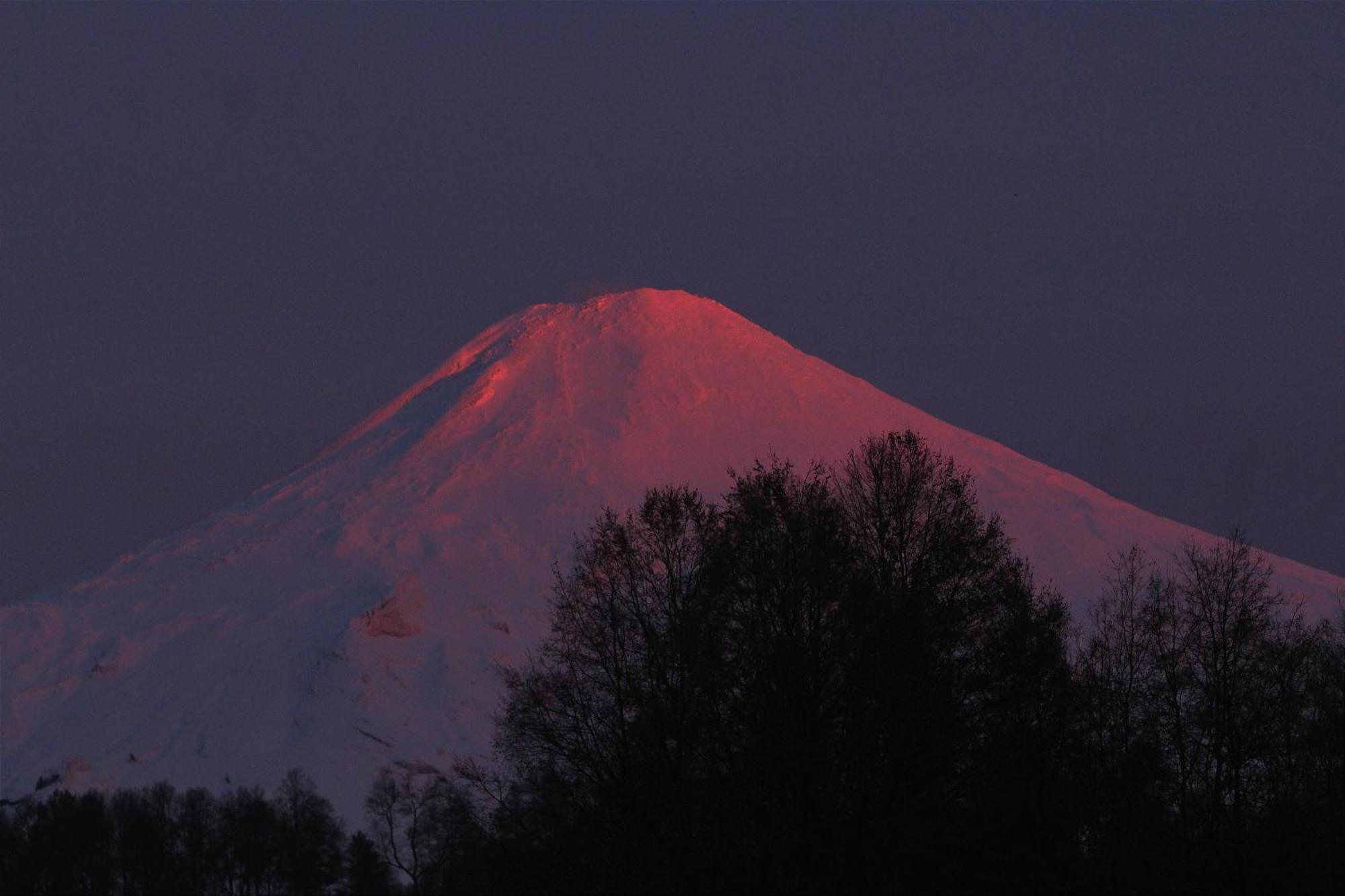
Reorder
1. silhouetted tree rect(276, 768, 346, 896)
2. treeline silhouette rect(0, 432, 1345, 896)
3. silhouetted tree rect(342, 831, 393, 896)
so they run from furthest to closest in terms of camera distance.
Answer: silhouetted tree rect(276, 768, 346, 896), silhouetted tree rect(342, 831, 393, 896), treeline silhouette rect(0, 432, 1345, 896)

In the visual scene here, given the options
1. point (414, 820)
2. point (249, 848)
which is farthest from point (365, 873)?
point (414, 820)

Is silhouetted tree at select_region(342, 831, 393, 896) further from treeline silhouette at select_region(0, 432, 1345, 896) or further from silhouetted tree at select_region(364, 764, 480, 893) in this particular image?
treeline silhouette at select_region(0, 432, 1345, 896)

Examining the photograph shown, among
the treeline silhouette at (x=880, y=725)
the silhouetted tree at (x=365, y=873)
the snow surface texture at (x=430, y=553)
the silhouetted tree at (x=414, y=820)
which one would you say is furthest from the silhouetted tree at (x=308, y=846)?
the treeline silhouette at (x=880, y=725)

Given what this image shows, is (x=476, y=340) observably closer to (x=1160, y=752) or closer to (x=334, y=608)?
(x=334, y=608)

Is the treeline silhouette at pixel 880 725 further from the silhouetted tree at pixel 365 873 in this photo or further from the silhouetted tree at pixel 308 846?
the silhouetted tree at pixel 308 846

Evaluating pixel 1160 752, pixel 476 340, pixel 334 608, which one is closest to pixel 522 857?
pixel 1160 752

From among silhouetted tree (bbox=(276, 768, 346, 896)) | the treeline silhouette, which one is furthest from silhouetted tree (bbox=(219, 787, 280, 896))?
the treeline silhouette

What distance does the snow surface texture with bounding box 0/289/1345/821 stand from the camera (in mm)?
105625

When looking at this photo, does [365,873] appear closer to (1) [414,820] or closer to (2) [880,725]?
(1) [414,820]

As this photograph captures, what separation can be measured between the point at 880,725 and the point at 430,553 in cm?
9623

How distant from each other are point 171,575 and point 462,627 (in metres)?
21.6

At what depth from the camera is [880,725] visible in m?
25.7

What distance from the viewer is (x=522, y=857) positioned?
27359mm

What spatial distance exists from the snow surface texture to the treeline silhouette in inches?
2634
